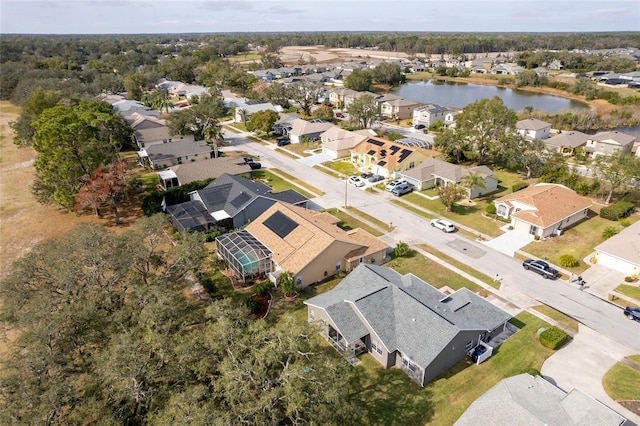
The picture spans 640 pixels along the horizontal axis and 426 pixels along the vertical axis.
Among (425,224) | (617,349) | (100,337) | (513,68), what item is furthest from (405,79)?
(100,337)

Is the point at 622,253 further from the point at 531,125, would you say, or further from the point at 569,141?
the point at 531,125

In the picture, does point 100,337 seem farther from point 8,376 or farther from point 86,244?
point 86,244

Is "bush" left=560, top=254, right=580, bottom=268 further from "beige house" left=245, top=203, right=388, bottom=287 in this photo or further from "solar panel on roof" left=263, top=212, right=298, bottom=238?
"solar panel on roof" left=263, top=212, right=298, bottom=238

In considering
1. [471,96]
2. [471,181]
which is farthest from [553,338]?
[471,96]

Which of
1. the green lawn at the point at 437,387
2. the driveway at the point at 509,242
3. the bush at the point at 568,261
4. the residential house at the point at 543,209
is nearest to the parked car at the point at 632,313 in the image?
the bush at the point at 568,261

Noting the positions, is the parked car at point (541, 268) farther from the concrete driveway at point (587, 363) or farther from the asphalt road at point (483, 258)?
the concrete driveway at point (587, 363)

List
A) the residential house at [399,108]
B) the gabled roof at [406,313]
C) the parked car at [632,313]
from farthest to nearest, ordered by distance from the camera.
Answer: the residential house at [399,108]
the parked car at [632,313]
the gabled roof at [406,313]
